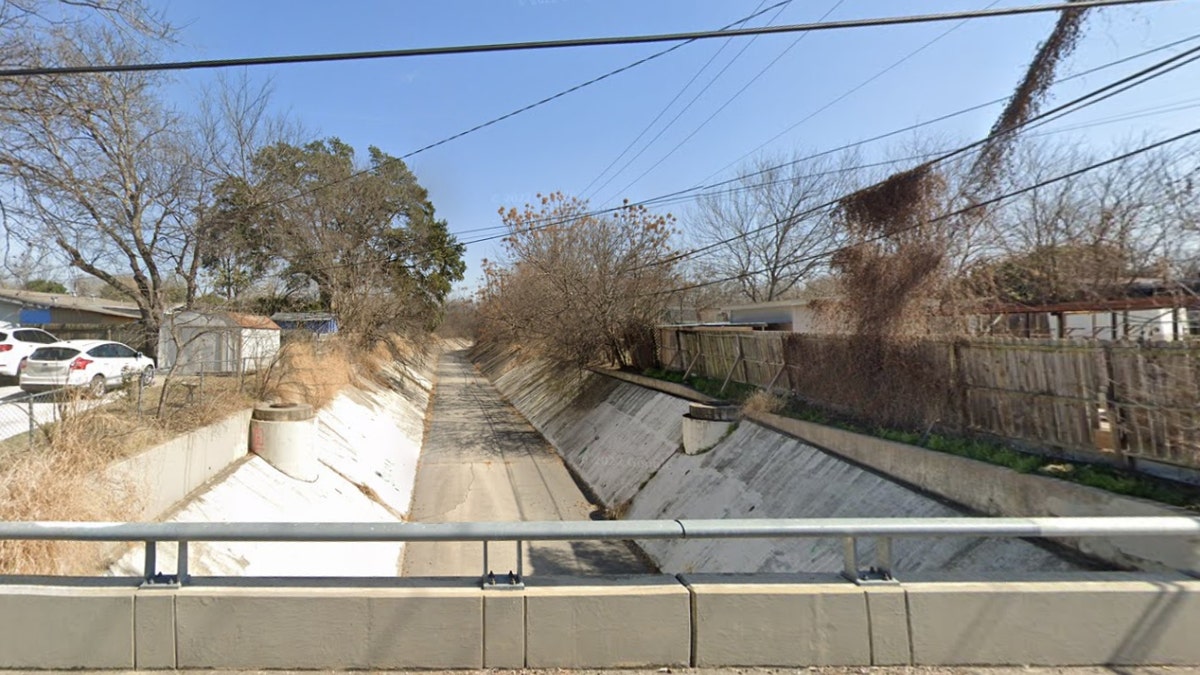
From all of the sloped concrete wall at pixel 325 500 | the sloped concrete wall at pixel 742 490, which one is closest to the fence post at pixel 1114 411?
the sloped concrete wall at pixel 742 490

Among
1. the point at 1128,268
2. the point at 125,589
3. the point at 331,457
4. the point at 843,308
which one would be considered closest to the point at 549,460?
the point at 331,457

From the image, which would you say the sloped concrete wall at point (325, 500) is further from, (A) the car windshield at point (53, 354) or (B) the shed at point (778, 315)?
(B) the shed at point (778, 315)

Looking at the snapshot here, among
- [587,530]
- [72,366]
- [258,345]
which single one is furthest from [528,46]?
[258,345]

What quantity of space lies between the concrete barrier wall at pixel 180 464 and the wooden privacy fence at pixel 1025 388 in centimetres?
1210

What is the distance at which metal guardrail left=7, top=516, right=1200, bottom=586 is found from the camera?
3250 millimetres

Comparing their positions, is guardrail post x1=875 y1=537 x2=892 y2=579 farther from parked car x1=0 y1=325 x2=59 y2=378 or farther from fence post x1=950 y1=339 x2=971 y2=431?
parked car x1=0 y1=325 x2=59 y2=378

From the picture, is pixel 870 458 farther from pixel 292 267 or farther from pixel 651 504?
pixel 292 267

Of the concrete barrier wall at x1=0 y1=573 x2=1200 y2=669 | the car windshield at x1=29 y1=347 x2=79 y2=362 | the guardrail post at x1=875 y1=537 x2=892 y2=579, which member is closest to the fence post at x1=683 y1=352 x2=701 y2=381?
the guardrail post at x1=875 y1=537 x2=892 y2=579

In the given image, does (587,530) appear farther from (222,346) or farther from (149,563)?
(222,346)

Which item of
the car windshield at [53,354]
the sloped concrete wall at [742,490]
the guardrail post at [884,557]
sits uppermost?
the car windshield at [53,354]

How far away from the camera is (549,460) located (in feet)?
76.0

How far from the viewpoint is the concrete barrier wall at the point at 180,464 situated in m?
8.29

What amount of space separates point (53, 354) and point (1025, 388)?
73.3 feet

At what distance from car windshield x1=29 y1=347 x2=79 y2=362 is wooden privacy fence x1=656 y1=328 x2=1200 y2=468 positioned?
64.3 feet
